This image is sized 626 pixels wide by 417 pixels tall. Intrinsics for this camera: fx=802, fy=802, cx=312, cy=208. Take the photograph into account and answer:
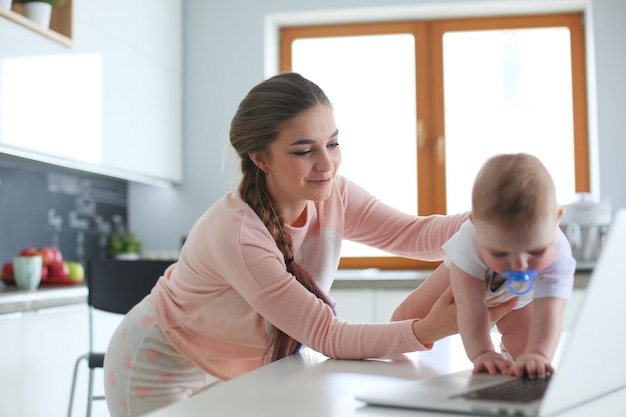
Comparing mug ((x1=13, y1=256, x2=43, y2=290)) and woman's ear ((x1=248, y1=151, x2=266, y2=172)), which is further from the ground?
woman's ear ((x1=248, y1=151, x2=266, y2=172))

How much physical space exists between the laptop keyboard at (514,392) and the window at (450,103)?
119 inches

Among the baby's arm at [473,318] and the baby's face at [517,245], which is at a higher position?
the baby's face at [517,245]

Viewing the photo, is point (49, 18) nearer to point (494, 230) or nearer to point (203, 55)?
point (203, 55)

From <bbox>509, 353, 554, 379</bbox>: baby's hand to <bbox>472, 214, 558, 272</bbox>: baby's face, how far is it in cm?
11

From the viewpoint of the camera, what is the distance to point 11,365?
2.44 meters

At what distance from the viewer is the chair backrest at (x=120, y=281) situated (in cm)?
243

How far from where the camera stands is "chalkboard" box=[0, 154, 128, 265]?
3.10m

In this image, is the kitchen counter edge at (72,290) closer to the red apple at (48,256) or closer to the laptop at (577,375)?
the red apple at (48,256)

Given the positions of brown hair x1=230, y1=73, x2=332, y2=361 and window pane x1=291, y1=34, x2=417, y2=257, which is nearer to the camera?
brown hair x1=230, y1=73, x2=332, y2=361

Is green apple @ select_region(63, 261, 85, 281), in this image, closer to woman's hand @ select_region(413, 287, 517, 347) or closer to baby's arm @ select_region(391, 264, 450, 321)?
baby's arm @ select_region(391, 264, 450, 321)

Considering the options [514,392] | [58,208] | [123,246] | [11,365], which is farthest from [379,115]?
[514,392]

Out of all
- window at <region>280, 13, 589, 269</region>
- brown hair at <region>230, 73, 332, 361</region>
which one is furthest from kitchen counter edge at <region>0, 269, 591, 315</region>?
brown hair at <region>230, 73, 332, 361</region>

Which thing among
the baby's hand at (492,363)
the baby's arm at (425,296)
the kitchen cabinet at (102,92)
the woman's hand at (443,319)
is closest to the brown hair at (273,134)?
the baby's arm at (425,296)

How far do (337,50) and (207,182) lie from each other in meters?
0.93
